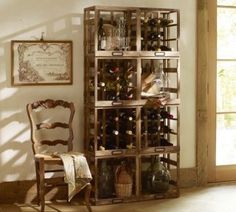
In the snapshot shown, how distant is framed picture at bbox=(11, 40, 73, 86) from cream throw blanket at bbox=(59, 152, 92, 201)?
88 cm

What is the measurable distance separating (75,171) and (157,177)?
1.01 metres

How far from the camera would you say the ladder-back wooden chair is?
16.9 ft

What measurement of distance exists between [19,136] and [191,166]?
2007mm

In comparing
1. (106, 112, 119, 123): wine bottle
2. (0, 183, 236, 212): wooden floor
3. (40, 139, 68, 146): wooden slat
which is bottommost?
(0, 183, 236, 212): wooden floor

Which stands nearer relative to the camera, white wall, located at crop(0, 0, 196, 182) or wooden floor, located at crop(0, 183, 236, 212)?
wooden floor, located at crop(0, 183, 236, 212)

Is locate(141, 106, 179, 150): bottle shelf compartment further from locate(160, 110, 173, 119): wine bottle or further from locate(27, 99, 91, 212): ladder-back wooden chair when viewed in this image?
locate(27, 99, 91, 212): ladder-back wooden chair

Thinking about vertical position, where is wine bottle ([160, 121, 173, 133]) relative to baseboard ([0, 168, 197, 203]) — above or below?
above

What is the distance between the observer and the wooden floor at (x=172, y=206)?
210 inches

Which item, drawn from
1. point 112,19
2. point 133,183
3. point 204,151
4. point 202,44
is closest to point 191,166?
point 204,151

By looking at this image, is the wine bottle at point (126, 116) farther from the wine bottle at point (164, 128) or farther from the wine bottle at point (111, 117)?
the wine bottle at point (164, 128)

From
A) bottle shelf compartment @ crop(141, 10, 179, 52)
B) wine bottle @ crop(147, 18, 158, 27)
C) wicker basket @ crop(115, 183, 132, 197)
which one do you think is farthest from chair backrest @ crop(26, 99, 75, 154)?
wine bottle @ crop(147, 18, 158, 27)

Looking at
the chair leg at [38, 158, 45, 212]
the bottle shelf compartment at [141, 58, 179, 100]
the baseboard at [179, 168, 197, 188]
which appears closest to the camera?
the chair leg at [38, 158, 45, 212]

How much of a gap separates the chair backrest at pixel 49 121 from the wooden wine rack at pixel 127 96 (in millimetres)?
212

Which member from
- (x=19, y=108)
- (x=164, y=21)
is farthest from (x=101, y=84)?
(x=164, y=21)
